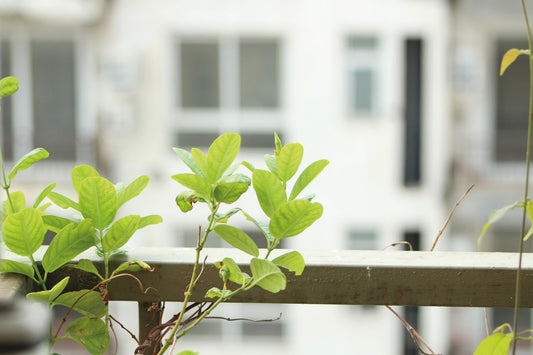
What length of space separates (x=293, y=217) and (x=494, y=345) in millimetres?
156

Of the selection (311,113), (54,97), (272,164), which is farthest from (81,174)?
(54,97)

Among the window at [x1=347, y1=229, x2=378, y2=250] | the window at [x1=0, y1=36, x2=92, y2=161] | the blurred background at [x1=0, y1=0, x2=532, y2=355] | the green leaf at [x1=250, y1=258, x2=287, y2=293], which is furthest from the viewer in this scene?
the window at [x1=347, y1=229, x2=378, y2=250]

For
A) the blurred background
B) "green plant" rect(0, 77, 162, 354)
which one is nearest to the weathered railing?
"green plant" rect(0, 77, 162, 354)

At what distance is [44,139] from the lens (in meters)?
4.44

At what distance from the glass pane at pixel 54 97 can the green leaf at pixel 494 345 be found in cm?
432

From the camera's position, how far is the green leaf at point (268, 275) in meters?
0.34

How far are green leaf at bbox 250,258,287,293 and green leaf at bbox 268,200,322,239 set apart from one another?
2 centimetres

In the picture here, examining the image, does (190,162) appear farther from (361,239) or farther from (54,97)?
(54,97)

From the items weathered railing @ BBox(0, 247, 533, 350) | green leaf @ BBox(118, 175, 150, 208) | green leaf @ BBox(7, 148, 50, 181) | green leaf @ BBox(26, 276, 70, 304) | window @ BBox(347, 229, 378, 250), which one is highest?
green leaf @ BBox(7, 148, 50, 181)

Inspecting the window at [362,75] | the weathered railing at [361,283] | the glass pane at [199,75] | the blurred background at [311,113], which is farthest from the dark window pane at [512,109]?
the weathered railing at [361,283]

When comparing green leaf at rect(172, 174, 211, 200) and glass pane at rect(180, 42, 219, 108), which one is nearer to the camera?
green leaf at rect(172, 174, 211, 200)

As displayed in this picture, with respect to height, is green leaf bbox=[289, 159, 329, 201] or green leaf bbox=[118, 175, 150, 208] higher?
green leaf bbox=[289, 159, 329, 201]

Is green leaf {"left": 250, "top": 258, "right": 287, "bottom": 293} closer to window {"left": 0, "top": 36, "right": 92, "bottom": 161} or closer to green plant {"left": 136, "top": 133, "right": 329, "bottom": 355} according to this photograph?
green plant {"left": 136, "top": 133, "right": 329, "bottom": 355}

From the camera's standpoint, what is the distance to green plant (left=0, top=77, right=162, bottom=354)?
364 millimetres
